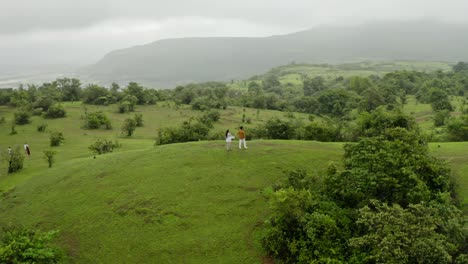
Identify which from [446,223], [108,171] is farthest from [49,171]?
[446,223]

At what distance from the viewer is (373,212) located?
1877cm

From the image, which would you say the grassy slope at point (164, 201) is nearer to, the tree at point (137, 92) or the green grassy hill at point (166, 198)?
the green grassy hill at point (166, 198)

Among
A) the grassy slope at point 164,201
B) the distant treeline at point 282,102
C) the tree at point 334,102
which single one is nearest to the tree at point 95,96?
the distant treeline at point 282,102

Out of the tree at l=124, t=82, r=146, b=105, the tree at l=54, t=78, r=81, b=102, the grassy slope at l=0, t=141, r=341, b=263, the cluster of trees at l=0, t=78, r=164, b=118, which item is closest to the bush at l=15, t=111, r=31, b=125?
the cluster of trees at l=0, t=78, r=164, b=118

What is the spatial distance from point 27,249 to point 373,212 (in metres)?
17.2

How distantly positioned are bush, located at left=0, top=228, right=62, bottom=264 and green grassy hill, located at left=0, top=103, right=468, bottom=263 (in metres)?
2.23

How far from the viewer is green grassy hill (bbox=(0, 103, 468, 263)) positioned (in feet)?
69.9

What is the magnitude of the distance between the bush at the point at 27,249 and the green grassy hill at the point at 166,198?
2235 mm

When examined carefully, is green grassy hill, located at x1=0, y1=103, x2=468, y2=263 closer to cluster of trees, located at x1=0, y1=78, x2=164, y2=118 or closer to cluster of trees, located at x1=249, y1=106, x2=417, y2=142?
cluster of trees, located at x1=249, y1=106, x2=417, y2=142

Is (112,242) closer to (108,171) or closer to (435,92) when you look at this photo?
(108,171)

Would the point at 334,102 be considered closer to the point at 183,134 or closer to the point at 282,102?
the point at 282,102

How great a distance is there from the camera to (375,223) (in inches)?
684

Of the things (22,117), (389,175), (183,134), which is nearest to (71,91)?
(22,117)

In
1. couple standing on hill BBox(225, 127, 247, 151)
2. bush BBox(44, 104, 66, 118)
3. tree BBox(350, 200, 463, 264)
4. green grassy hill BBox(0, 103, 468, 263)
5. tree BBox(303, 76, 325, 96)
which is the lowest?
tree BBox(303, 76, 325, 96)
